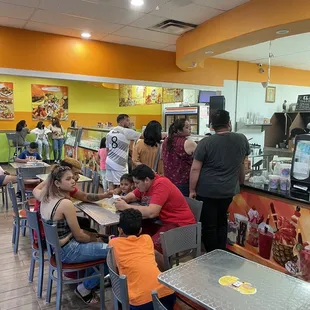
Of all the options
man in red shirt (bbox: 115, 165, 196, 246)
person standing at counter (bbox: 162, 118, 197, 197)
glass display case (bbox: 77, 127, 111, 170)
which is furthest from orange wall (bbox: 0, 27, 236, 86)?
man in red shirt (bbox: 115, 165, 196, 246)

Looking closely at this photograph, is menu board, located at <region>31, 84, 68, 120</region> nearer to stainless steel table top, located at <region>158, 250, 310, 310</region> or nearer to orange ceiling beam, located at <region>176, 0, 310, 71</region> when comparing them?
orange ceiling beam, located at <region>176, 0, 310, 71</region>

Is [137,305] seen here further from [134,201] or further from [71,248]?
[134,201]

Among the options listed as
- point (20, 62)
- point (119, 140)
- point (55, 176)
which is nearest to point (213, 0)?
point (119, 140)

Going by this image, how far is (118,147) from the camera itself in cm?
439

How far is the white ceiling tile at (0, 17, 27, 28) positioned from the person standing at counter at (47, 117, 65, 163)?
225 inches

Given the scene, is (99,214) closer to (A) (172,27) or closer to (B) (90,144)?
(A) (172,27)

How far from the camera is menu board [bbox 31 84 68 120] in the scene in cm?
1092

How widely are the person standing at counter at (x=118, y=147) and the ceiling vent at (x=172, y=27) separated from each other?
62.5 inches

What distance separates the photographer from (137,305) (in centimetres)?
172

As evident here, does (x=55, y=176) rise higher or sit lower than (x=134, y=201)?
higher

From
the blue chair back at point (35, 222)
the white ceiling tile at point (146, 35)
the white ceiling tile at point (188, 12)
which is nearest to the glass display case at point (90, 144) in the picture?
the white ceiling tile at point (146, 35)

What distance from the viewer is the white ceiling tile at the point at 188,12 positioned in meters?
4.07

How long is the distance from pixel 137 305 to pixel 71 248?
95cm

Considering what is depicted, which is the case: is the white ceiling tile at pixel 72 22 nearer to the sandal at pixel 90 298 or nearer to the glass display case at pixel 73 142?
the glass display case at pixel 73 142
